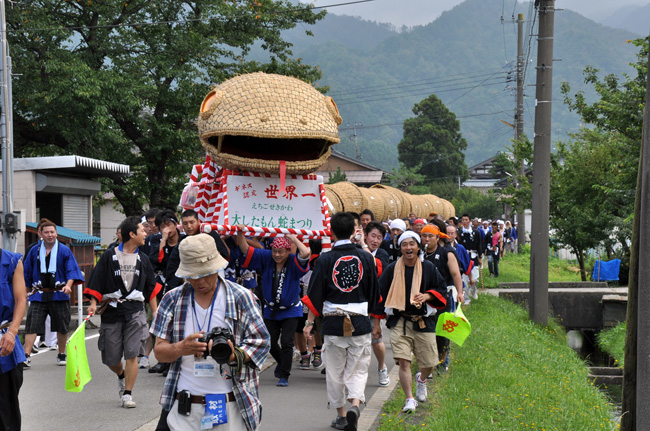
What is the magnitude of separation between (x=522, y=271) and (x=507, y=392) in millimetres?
22663

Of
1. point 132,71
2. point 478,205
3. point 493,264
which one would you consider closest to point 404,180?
point 478,205

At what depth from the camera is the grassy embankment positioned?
7.27 m

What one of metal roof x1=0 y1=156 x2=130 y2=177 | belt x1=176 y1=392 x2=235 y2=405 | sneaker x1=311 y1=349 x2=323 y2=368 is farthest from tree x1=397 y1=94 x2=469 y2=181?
belt x1=176 y1=392 x2=235 y2=405

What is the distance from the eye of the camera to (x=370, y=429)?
708 centimetres

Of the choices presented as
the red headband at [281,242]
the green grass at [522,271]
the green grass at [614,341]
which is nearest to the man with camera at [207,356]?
the red headband at [281,242]

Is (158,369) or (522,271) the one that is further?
(522,271)

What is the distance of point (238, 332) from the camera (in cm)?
446

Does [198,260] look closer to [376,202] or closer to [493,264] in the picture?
[376,202]

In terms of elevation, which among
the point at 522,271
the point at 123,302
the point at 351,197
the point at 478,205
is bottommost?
the point at 522,271

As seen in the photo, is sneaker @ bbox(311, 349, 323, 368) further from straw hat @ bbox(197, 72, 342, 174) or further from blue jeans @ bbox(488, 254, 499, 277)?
blue jeans @ bbox(488, 254, 499, 277)

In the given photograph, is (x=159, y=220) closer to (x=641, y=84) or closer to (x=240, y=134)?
(x=240, y=134)

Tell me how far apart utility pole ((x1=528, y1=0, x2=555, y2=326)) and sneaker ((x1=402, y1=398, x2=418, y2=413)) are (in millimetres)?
7085

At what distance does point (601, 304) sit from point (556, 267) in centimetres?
1461

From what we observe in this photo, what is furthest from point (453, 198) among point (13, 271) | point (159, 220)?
point (13, 271)
